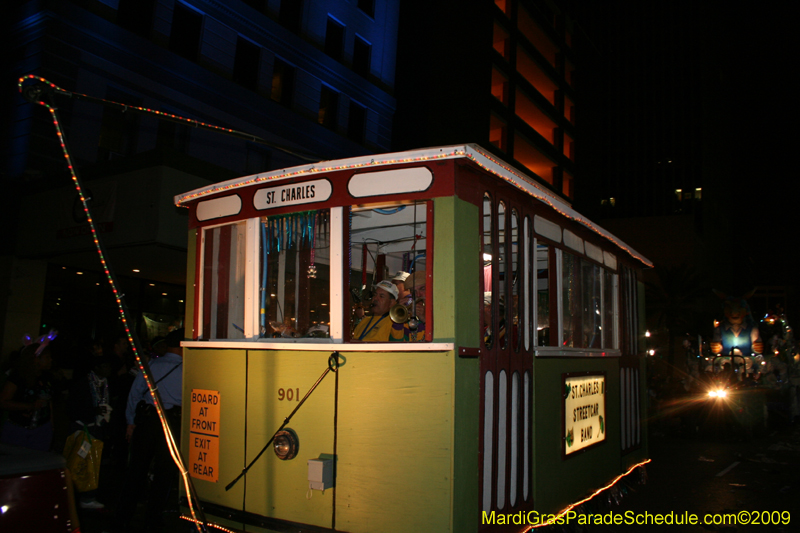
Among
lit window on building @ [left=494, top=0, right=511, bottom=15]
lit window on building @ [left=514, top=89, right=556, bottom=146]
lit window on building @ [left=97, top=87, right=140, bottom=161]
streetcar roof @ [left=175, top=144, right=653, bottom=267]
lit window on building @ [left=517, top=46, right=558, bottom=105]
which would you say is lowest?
streetcar roof @ [left=175, top=144, right=653, bottom=267]

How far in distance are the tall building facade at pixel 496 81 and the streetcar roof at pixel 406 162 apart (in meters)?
20.0

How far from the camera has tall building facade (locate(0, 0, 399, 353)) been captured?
1096 cm

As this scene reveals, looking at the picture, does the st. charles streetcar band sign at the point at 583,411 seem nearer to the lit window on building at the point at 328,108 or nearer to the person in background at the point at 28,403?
the person in background at the point at 28,403

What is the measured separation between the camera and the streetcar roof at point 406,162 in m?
4.13

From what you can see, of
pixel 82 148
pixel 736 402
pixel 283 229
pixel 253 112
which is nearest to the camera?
pixel 283 229

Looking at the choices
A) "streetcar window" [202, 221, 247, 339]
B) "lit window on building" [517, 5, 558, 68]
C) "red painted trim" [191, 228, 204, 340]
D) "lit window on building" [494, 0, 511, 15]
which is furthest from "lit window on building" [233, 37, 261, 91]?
"lit window on building" [517, 5, 558, 68]

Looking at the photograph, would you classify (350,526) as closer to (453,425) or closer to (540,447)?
(453,425)

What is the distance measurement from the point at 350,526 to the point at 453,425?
1.05m

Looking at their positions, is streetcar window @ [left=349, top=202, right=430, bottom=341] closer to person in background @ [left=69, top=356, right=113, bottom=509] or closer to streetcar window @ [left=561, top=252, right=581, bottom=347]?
streetcar window @ [left=561, top=252, right=581, bottom=347]

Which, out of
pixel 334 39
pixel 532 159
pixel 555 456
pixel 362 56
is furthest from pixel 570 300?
pixel 532 159

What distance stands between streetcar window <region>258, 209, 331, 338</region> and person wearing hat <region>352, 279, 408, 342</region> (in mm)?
448

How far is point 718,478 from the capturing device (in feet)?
28.5

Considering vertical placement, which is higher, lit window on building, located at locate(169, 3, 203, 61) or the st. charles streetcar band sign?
lit window on building, located at locate(169, 3, 203, 61)

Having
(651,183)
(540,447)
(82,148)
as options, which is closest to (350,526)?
(540,447)
